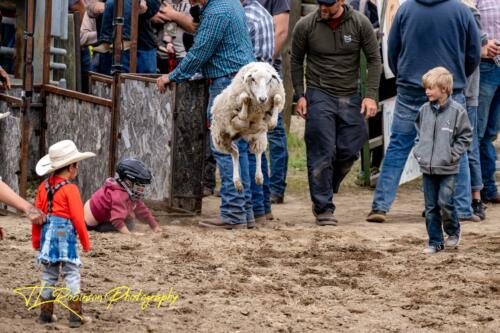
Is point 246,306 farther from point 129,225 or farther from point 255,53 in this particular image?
point 255,53

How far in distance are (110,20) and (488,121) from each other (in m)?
4.18

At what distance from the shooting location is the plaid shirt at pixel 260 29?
11289mm

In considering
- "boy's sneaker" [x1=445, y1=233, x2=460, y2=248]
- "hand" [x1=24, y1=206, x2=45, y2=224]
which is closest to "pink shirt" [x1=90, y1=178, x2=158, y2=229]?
"boy's sneaker" [x1=445, y1=233, x2=460, y2=248]

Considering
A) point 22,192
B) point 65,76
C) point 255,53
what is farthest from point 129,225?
point 65,76

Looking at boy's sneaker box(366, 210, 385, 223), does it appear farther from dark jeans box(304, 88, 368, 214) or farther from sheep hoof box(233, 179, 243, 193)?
sheep hoof box(233, 179, 243, 193)

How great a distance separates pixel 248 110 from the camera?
9.85 meters

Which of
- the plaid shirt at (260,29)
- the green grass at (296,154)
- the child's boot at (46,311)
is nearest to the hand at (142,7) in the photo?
the plaid shirt at (260,29)

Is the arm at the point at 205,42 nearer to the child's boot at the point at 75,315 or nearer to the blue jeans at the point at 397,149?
the blue jeans at the point at 397,149

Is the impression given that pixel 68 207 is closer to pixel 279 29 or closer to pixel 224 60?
pixel 224 60

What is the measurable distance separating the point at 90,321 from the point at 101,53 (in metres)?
6.68

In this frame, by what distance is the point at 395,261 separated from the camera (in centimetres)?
930

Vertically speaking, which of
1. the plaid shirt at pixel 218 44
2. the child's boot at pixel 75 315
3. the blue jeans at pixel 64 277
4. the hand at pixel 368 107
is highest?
the plaid shirt at pixel 218 44

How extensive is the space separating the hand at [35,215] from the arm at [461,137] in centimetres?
376

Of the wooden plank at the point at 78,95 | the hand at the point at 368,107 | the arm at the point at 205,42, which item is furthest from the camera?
the wooden plank at the point at 78,95
